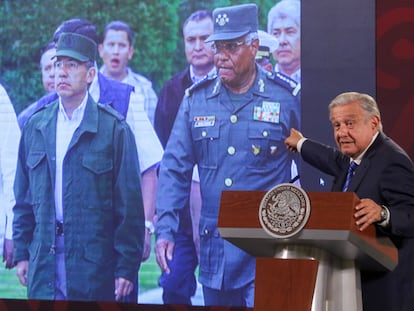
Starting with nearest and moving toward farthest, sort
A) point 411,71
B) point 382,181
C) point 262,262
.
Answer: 1. point 262,262
2. point 382,181
3. point 411,71

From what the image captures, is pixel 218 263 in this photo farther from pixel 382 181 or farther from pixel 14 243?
pixel 382 181

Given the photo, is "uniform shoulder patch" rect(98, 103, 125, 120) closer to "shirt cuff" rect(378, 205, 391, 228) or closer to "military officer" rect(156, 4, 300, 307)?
"military officer" rect(156, 4, 300, 307)

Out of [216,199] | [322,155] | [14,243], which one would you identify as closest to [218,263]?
[216,199]

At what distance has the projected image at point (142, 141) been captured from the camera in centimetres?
464

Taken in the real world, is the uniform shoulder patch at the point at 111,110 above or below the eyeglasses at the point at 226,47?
below

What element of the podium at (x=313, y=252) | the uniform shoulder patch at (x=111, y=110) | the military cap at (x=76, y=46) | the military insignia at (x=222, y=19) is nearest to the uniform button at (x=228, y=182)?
the uniform shoulder patch at (x=111, y=110)

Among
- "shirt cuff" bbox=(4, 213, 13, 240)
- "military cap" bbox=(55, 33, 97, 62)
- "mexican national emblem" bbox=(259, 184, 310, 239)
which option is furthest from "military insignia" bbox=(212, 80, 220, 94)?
"mexican national emblem" bbox=(259, 184, 310, 239)

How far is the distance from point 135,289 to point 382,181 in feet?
8.30

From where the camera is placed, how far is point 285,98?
182 inches

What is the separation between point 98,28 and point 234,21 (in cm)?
81

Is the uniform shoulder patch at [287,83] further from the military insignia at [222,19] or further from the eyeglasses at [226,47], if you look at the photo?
the military insignia at [222,19]

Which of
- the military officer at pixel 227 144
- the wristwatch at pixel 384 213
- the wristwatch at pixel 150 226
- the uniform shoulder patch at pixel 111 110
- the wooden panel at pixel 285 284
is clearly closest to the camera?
the wooden panel at pixel 285 284

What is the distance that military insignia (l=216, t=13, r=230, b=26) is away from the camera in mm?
4730

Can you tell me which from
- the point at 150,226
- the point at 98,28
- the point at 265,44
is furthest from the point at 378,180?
the point at 98,28
